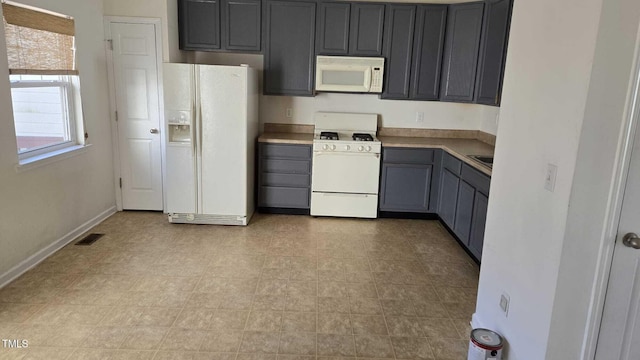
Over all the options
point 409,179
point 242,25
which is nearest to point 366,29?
point 242,25

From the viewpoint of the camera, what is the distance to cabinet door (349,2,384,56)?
14.5 ft

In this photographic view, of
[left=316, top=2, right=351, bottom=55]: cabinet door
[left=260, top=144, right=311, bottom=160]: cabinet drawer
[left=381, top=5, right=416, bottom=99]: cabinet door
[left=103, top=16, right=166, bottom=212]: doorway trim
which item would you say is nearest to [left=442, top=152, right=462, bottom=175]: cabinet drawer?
[left=381, top=5, right=416, bottom=99]: cabinet door

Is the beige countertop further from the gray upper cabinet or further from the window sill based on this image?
the window sill

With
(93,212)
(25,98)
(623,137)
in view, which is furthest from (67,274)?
(623,137)

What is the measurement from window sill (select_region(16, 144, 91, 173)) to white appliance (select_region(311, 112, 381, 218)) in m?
2.18

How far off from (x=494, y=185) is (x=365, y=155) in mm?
2137

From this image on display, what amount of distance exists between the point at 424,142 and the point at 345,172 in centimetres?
95

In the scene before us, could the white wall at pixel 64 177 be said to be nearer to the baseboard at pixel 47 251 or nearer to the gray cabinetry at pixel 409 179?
the baseboard at pixel 47 251

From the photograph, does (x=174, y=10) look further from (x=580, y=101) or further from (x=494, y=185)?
(x=580, y=101)

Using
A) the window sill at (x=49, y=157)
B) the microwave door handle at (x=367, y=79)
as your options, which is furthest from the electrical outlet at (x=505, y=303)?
the window sill at (x=49, y=157)

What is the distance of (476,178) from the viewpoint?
347 cm

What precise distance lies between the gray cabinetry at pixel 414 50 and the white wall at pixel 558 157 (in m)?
2.36

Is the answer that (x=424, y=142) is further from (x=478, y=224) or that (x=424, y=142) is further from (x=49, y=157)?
(x=49, y=157)

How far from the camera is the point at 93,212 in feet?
13.5
